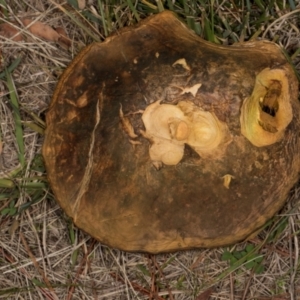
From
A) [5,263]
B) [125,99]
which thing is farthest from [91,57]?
[5,263]

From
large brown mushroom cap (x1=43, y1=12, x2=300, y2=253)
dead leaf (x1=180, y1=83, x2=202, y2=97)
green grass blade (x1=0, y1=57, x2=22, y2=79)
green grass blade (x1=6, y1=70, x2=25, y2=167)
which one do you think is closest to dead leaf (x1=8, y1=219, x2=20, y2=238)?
green grass blade (x1=6, y1=70, x2=25, y2=167)

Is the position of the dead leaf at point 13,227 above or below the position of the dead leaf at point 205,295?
above

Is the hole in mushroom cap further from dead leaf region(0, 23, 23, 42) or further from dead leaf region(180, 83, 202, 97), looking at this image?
dead leaf region(0, 23, 23, 42)

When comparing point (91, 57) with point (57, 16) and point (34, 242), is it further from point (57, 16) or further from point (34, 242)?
point (34, 242)

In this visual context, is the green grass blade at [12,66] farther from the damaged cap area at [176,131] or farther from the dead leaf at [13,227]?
the damaged cap area at [176,131]

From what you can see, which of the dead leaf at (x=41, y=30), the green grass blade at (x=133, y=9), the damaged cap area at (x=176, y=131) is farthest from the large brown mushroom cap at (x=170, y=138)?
the dead leaf at (x=41, y=30)

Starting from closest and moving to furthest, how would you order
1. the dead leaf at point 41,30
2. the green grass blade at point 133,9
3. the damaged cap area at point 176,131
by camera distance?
1. the damaged cap area at point 176,131
2. the green grass blade at point 133,9
3. the dead leaf at point 41,30
